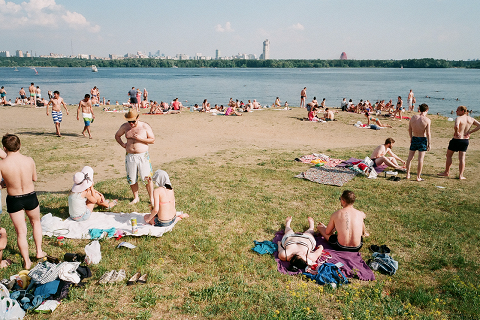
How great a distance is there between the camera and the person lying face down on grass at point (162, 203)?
5.91m

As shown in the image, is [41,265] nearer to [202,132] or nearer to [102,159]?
[102,159]

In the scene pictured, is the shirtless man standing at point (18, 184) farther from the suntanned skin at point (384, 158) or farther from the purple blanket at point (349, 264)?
the suntanned skin at point (384, 158)

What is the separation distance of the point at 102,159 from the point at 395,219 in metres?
9.63

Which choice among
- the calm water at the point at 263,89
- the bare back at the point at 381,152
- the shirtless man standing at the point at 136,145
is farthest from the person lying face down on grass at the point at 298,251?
the calm water at the point at 263,89

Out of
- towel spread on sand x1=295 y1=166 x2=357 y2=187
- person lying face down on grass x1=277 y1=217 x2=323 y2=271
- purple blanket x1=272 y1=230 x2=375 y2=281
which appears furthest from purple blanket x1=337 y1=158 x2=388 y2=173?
person lying face down on grass x1=277 y1=217 x2=323 y2=271

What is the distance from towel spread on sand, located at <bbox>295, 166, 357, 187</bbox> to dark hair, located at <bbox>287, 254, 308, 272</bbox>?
452cm

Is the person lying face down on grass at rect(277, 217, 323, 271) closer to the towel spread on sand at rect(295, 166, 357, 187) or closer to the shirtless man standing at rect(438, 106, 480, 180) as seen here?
the towel spread on sand at rect(295, 166, 357, 187)

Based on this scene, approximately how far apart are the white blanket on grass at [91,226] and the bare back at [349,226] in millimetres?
3148

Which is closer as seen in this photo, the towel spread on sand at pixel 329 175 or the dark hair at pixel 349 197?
the dark hair at pixel 349 197

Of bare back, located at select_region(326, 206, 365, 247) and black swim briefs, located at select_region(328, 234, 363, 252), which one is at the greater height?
bare back, located at select_region(326, 206, 365, 247)

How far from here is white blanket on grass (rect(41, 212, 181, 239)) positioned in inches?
228

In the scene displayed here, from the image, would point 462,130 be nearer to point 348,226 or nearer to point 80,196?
point 348,226

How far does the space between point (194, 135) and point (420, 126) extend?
35.3 ft

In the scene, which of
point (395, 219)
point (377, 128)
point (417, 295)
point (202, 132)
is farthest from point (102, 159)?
point (377, 128)
